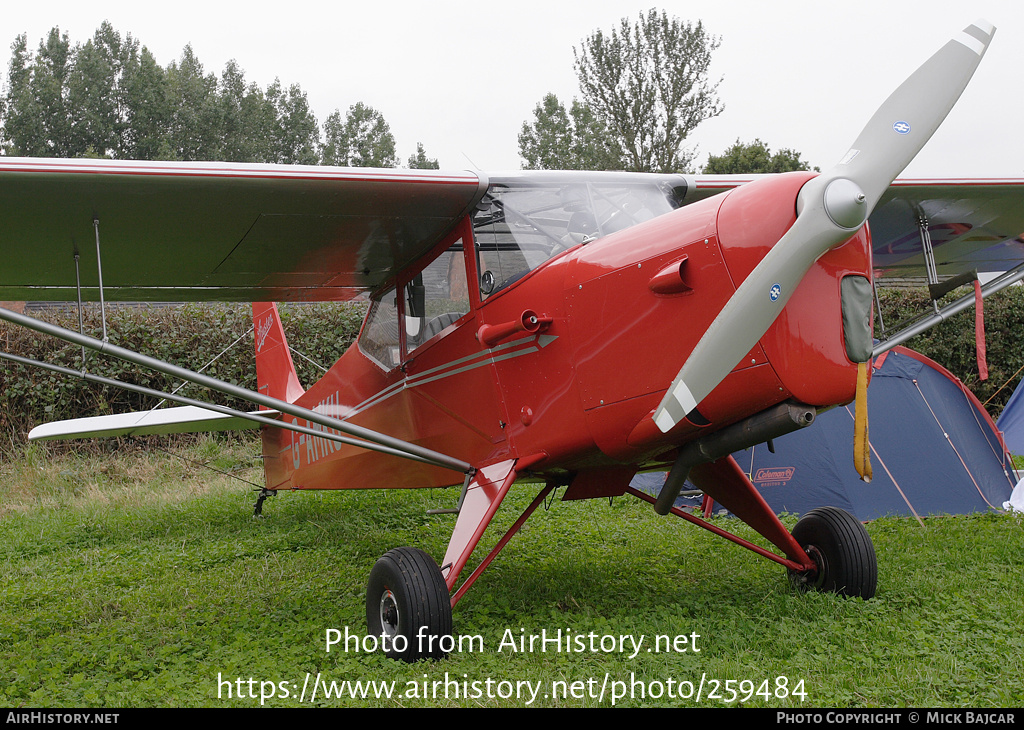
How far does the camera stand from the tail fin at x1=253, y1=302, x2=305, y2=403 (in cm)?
827

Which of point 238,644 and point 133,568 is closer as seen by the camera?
point 238,644

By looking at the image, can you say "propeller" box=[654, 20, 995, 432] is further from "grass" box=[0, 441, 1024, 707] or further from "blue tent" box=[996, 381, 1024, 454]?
"blue tent" box=[996, 381, 1024, 454]

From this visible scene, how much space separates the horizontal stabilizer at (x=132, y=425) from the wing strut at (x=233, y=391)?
9.19ft

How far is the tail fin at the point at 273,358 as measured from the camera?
827cm

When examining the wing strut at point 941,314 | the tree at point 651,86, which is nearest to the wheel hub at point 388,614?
the wing strut at point 941,314

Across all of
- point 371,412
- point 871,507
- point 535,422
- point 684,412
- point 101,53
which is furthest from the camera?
Result: point 101,53

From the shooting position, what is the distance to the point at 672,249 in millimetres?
3312

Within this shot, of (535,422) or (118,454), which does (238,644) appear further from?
(118,454)

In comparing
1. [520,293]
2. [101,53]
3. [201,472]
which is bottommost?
[201,472]

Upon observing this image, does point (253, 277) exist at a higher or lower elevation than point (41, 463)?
higher

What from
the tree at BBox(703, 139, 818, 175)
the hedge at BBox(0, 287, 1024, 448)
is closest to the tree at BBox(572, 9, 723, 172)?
the tree at BBox(703, 139, 818, 175)

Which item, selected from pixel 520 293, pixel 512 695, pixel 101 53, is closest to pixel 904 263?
pixel 520 293

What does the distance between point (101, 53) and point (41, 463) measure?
47.3 metres

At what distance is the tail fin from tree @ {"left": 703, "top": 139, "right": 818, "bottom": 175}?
928 inches
